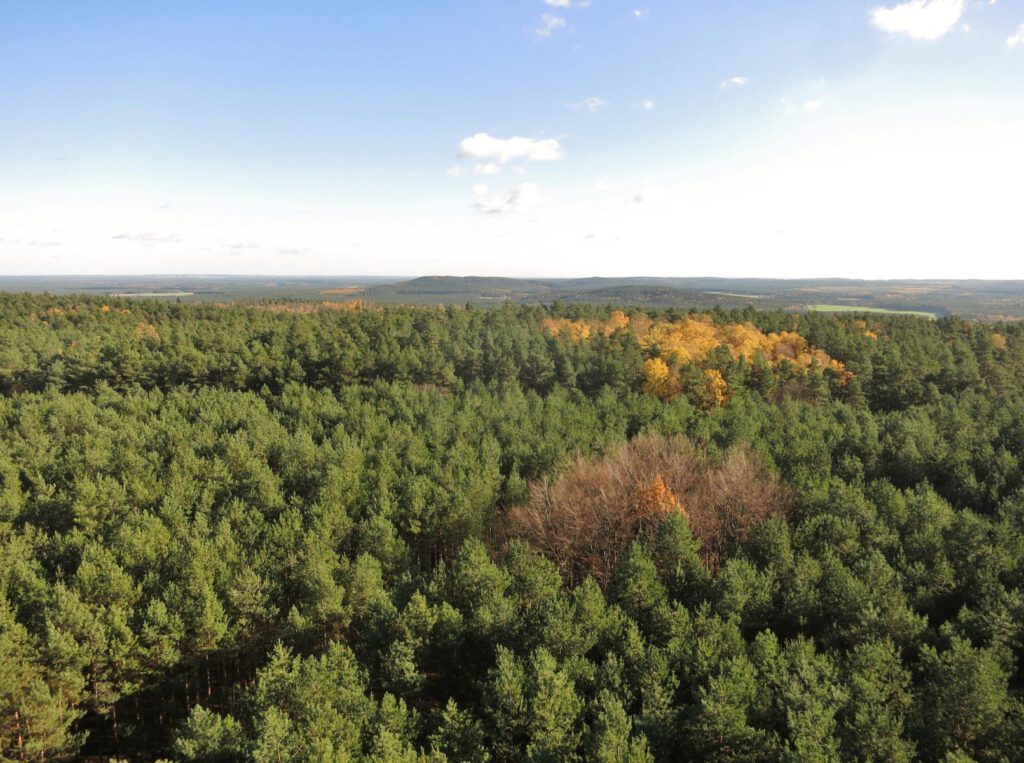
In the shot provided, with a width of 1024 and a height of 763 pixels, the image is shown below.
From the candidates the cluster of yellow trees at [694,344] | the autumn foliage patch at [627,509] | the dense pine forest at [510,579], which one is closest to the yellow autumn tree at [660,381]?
the cluster of yellow trees at [694,344]

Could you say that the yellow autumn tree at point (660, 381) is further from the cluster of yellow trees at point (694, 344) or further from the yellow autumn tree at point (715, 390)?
the yellow autumn tree at point (715, 390)

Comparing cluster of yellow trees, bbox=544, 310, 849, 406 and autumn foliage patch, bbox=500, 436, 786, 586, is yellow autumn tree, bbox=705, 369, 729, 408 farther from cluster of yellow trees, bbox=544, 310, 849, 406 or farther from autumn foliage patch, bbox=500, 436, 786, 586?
autumn foliage patch, bbox=500, 436, 786, 586

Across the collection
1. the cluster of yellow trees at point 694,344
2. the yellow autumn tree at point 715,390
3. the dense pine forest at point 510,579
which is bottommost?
the dense pine forest at point 510,579

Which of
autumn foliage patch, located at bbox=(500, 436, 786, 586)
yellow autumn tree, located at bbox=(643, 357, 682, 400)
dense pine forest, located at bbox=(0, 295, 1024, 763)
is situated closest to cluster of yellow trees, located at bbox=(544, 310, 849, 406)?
yellow autumn tree, located at bbox=(643, 357, 682, 400)

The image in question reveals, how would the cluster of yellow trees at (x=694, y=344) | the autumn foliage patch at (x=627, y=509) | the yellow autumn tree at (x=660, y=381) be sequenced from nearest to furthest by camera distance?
the autumn foliage patch at (x=627, y=509) → the yellow autumn tree at (x=660, y=381) → the cluster of yellow trees at (x=694, y=344)

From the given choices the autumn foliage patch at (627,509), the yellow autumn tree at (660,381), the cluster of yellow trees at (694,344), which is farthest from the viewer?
the cluster of yellow trees at (694,344)

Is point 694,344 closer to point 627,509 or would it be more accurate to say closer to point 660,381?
point 660,381

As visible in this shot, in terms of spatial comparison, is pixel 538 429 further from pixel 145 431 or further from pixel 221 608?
pixel 145 431
